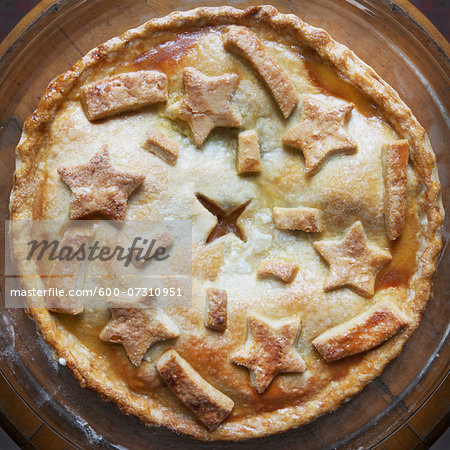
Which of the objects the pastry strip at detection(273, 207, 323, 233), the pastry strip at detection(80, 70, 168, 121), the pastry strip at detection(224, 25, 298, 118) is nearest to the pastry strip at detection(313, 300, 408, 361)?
the pastry strip at detection(273, 207, 323, 233)

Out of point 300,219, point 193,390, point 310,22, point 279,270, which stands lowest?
point 193,390

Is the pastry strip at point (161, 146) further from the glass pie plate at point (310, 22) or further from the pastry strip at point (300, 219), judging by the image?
the glass pie plate at point (310, 22)

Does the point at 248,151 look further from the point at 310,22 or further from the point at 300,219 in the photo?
the point at 310,22

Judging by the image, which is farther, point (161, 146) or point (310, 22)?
point (310, 22)

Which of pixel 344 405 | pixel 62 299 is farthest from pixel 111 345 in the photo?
pixel 344 405

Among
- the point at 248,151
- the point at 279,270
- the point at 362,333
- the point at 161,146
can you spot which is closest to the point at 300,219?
the point at 279,270

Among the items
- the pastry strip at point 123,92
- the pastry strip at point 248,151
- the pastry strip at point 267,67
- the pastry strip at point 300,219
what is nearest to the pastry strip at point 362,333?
the pastry strip at point 300,219

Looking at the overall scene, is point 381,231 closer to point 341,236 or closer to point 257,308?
point 341,236

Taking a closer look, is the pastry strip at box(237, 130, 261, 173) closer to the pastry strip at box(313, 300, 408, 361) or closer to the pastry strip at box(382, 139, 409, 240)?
the pastry strip at box(382, 139, 409, 240)
